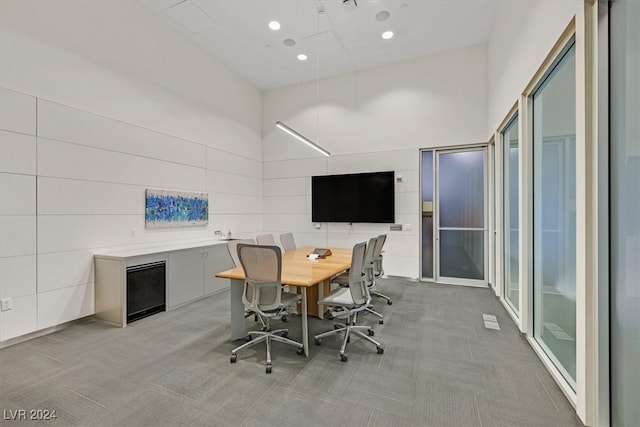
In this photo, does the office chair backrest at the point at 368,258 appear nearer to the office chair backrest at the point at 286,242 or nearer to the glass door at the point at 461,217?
the office chair backrest at the point at 286,242

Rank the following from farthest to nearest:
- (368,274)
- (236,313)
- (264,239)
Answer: (264,239), (368,274), (236,313)

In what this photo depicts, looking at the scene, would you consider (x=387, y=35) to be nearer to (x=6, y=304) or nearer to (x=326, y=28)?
(x=326, y=28)

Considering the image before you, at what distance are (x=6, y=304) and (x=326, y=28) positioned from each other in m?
5.56

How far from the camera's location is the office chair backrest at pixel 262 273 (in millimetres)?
2445

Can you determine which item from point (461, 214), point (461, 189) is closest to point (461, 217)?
point (461, 214)

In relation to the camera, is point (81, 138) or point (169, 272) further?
point (169, 272)

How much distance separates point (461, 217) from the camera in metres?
5.36

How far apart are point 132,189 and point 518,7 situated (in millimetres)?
5525

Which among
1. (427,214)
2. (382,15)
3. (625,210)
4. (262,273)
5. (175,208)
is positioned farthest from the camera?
(427,214)

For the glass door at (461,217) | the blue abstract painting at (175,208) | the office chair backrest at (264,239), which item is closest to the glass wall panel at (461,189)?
the glass door at (461,217)

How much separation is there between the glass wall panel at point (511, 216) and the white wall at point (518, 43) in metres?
0.35

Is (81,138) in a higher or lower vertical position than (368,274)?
higher

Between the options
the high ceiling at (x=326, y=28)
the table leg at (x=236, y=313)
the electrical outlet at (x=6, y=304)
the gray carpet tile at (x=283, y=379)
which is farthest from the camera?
the high ceiling at (x=326, y=28)

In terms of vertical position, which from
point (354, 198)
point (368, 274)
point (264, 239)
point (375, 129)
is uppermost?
point (375, 129)
